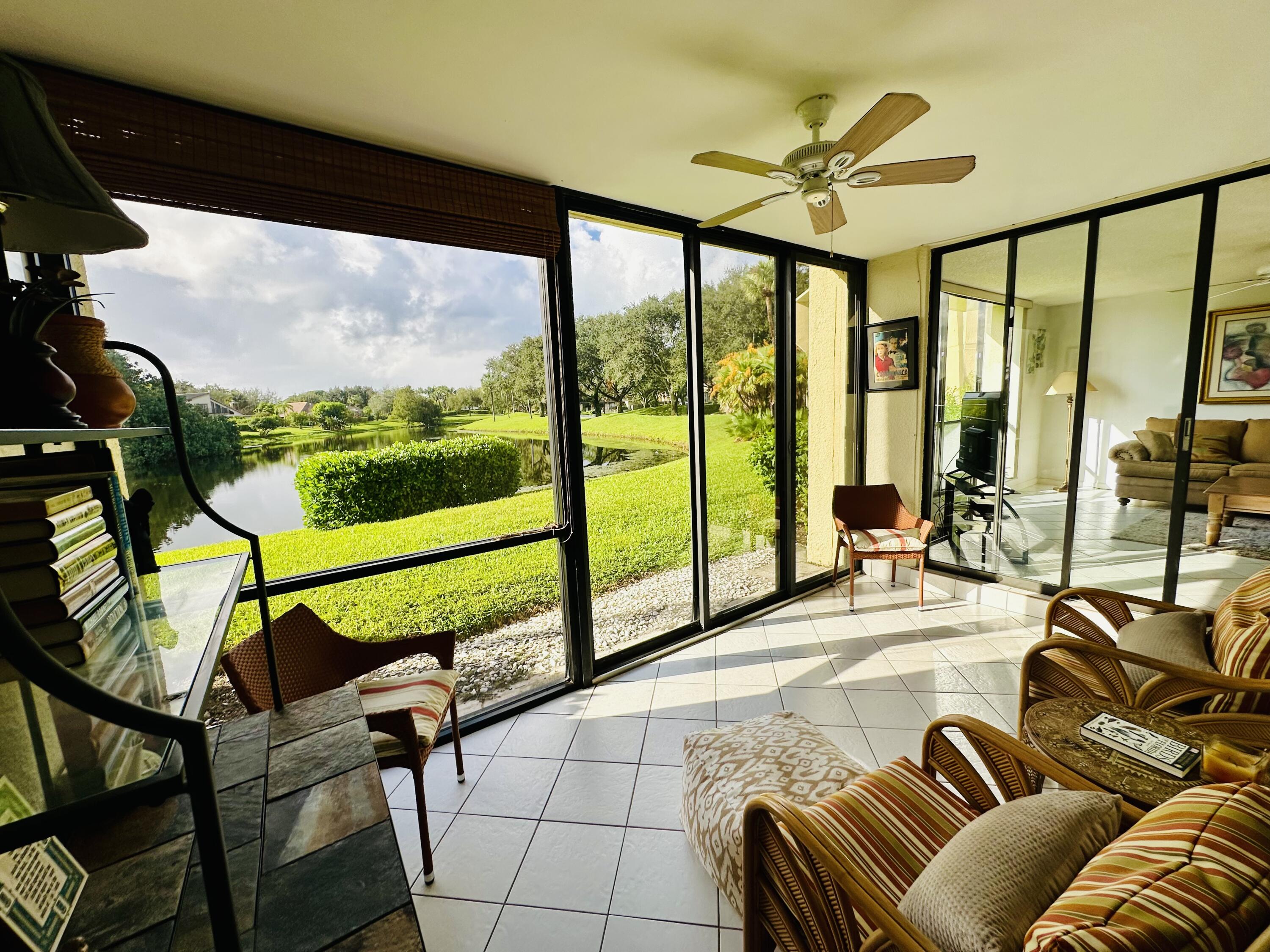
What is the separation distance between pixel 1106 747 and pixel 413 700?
2178 millimetres

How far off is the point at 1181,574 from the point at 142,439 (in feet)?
16.6

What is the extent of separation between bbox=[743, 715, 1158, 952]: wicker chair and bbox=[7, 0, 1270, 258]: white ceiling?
196cm

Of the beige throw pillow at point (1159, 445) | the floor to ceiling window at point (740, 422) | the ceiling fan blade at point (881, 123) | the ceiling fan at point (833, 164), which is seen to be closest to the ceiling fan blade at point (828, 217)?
the ceiling fan at point (833, 164)

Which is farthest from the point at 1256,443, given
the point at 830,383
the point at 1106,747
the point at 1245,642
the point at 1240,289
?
the point at 1106,747

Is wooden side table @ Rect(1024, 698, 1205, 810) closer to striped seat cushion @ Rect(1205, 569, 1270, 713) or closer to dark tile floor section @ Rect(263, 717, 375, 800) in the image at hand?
striped seat cushion @ Rect(1205, 569, 1270, 713)

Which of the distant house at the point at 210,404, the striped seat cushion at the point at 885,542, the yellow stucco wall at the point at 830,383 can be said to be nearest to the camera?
the distant house at the point at 210,404

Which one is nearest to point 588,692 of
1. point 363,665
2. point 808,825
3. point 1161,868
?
point 363,665

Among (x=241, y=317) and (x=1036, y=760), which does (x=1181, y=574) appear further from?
(x=241, y=317)

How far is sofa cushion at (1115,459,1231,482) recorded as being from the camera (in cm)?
283

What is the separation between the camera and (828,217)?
88.4 inches

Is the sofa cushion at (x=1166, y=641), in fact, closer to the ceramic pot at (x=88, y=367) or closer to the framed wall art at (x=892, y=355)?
the framed wall art at (x=892, y=355)

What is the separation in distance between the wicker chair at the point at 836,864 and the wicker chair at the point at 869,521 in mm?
2279

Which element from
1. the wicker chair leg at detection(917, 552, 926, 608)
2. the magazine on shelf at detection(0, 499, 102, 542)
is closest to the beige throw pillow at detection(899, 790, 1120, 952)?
the magazine on shelf at detection(0, 499, 102, 542)

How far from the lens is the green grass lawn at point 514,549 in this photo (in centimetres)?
217
